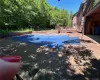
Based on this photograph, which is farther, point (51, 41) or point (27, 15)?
point (27, 15)

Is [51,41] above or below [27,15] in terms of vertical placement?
below

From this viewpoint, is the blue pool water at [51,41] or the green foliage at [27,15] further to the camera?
the green foliage at [27,15]

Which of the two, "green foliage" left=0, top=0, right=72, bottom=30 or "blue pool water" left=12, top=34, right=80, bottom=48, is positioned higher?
"green foliage" left=0, top=0, right=72, bottom=30

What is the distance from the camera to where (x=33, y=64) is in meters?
7.07

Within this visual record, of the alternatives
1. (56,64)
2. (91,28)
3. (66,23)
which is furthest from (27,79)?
(66,23)

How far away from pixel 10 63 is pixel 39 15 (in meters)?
29.5

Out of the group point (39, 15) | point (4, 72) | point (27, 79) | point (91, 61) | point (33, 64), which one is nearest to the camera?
point (4, 72)

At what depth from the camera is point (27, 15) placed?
88.7 ft

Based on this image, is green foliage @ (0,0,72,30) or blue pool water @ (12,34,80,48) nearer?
blue pool water @ (12,34,80,48)

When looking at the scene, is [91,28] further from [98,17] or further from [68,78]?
[68,78]

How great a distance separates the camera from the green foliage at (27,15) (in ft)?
69.7

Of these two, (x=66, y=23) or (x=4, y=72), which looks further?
(x=66, y=23)

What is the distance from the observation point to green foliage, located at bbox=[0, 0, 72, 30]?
2125cm

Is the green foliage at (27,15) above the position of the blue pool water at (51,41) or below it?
above
